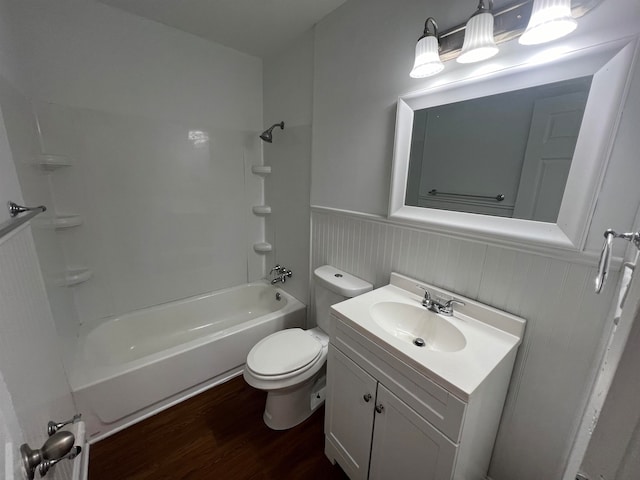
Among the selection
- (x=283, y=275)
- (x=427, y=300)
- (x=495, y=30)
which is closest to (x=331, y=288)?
(x=427, y=300)

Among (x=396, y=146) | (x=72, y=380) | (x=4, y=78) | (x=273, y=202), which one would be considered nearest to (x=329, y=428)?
(x=72, y=380)

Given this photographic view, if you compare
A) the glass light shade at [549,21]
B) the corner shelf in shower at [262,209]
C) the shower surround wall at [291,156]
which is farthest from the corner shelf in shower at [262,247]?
the glass light shade at [549,21]

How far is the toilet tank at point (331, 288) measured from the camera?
150cm

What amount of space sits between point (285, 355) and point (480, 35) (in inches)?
63.8

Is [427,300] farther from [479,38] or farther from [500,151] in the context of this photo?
[479,38]

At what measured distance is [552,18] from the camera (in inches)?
28.2

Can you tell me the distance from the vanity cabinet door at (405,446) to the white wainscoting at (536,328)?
0.46m

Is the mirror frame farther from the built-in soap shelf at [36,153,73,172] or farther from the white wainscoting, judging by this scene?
the built-in soap shelf at [36,153,73,172]

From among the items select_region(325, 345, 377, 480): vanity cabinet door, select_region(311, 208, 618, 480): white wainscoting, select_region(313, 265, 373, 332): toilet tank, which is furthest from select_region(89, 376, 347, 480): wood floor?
select_region(311, 208, 618, 480): white wainscoting

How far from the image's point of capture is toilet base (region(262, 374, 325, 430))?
144cm

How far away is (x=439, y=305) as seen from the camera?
1.13 meters

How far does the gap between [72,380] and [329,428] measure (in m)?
1.32

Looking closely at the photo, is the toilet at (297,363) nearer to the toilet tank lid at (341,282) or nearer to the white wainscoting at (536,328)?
the toilet tank lid at (341,282)

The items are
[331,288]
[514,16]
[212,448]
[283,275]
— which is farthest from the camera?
[283,275]
